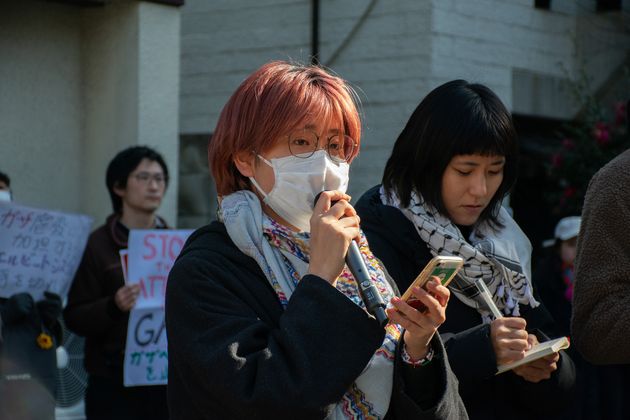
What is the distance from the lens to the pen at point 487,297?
3.22 m

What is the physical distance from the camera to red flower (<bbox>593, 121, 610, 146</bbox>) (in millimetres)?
8055

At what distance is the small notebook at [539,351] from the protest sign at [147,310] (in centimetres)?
250

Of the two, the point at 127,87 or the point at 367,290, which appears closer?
the point at 367,290

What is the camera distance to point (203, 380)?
236cm

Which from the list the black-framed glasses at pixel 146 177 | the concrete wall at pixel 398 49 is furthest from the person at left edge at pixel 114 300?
the concrete wall at pixel 398 49

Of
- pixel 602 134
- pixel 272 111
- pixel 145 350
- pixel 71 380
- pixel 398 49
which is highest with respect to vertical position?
pixel 272 111

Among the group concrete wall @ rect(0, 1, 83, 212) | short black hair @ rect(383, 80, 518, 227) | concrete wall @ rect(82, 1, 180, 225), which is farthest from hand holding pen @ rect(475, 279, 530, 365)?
concrete wall @ rect(0, 1, 83, 212)

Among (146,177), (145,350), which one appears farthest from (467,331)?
(146,177)

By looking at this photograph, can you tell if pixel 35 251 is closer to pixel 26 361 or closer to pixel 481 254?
pixel 26 361

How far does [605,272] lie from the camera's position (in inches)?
124

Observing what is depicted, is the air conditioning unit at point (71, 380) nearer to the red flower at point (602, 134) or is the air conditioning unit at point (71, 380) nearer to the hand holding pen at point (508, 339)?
the red flower at point (602, 134)

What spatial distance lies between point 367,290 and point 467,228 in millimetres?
1198

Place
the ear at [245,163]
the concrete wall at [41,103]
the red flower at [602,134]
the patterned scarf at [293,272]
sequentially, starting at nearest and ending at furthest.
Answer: the patterned scarf at [293,272] < the ear at [245,163] < the concrete wall at [41,103] < the red flower at [602,134]

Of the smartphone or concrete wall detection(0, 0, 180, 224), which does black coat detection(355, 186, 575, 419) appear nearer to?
the smartphone
